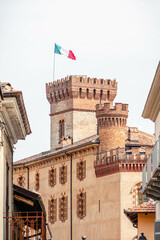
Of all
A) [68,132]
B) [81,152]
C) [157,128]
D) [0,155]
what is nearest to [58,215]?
[81,152]

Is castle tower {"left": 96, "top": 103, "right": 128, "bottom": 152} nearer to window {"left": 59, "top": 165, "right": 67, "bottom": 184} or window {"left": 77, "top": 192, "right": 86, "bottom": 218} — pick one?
window {"left": 77, "top": 192, "right": 86, "bottom": 218}

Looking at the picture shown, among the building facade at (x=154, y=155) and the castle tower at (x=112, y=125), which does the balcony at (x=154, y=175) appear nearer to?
the building facade at (x=154, y=155)

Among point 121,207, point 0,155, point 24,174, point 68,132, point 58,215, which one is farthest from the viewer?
point 68,132

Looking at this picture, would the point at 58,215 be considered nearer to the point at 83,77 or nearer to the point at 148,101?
the point at 83,77

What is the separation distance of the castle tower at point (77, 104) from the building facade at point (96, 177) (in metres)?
8.28

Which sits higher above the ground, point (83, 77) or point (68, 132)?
point (83, 77)

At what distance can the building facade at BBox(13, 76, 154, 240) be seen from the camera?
71.5 m

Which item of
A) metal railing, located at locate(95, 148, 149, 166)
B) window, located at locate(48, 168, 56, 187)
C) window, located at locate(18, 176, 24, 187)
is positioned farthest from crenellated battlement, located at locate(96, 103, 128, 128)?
window, located at locate(18, 176, 24, 187)

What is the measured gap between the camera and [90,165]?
251 ft

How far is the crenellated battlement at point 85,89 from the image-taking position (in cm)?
10362

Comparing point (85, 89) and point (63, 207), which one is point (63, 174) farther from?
point (85, 89)

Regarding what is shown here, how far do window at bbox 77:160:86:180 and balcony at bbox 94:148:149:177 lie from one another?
7.97 feet

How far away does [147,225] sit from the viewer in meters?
44.2

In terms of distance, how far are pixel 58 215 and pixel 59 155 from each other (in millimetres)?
5737
